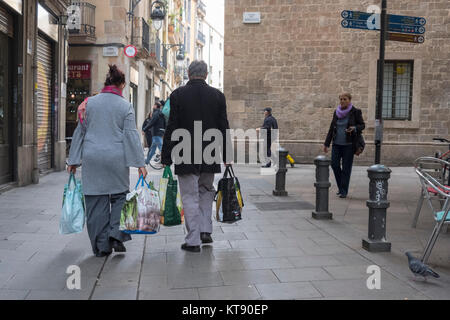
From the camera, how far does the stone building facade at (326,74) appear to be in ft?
52.0

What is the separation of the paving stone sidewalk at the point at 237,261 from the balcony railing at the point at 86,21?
12.1 metres

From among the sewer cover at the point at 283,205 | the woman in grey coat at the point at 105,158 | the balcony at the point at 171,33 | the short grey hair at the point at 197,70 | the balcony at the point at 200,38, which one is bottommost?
the sewer cover at the point at 283,205

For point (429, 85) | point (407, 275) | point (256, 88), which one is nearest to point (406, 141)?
point (429, 85)

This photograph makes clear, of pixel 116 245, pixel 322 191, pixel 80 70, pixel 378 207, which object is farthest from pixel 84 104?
pixel 80 70

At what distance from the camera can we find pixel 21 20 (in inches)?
373

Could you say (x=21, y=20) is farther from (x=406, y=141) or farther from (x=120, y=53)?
(x=406, y=141)

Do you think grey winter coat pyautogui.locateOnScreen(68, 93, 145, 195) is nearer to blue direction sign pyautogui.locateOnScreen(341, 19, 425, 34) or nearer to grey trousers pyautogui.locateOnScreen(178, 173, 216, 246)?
grey trousers pyautogui.locateOnScreen(178, 173, 216, 246)

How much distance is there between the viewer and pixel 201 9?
2108 inches

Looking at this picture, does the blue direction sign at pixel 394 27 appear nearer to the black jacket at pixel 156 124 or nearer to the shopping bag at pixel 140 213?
the shopping bag at pixel 140 213

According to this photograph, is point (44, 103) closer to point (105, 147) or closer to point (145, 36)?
point (105, 147)

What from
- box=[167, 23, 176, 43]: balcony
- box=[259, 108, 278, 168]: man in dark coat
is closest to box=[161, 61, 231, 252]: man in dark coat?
box=[259, 108, 278, 168]: man in dark coat

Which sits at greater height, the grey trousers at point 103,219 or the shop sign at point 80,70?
the shop sign at point 80,70

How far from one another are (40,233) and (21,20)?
5327 mm

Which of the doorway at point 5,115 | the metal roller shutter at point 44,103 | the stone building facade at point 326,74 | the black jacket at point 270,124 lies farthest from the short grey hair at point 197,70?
the stone building facade at point 326,74
